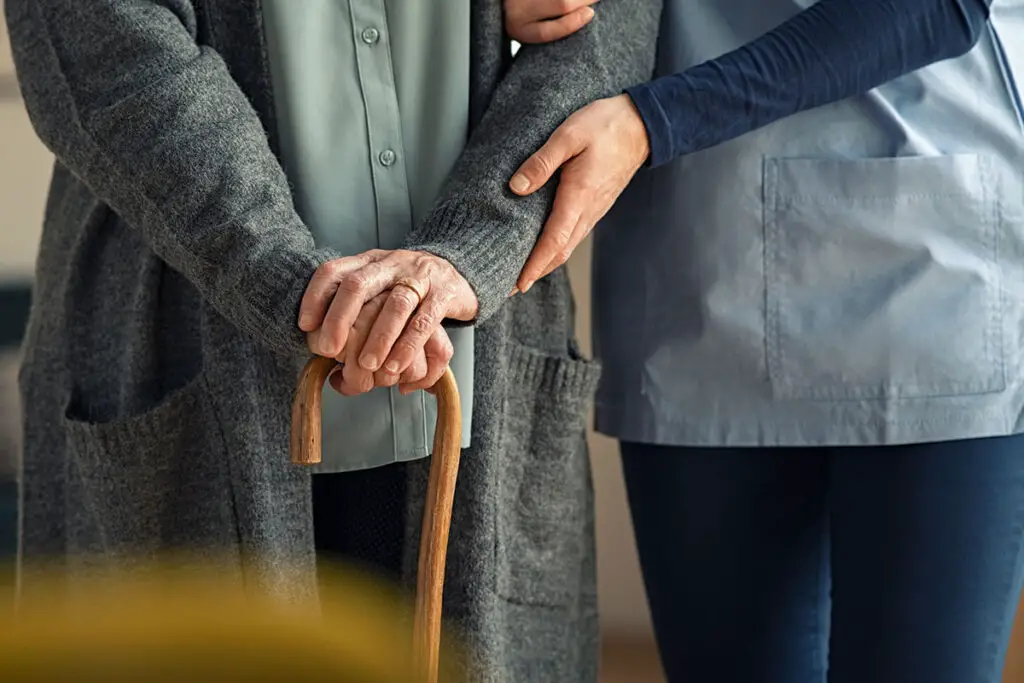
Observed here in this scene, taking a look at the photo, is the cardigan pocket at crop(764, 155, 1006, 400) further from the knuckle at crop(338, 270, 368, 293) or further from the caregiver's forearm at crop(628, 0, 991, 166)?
the knuckle at crop(338, 270, 368, 293)

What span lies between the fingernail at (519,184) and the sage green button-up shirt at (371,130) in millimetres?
78

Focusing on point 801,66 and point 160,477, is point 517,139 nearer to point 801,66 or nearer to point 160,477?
point 801,66

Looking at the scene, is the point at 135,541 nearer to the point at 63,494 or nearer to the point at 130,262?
the point at 63,494

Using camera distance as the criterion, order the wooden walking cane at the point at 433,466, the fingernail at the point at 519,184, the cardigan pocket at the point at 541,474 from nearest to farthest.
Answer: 1. the wooden walking cane at the point at 433,466
2. the fingernail at the point at 519,184
3. the cardigan pocket at the point at 541,474

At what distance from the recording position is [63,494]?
1.11 metres

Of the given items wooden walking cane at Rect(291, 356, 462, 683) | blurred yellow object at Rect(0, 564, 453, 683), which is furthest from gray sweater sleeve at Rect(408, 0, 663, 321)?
blurred yellow object at Rect(0, 564, 453, 683)

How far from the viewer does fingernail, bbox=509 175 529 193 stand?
947 millimetres

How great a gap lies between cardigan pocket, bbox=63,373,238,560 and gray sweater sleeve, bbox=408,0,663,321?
0.24m

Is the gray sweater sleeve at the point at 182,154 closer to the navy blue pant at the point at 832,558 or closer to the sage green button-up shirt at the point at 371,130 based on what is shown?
the sage green button-up shirt at the point at 371,130

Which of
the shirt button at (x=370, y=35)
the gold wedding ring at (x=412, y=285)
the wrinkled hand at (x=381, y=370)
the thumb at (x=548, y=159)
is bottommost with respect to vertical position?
the wrinkled hand at (x=381, y=370)

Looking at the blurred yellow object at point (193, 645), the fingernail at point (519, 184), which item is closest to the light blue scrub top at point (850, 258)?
the fingernail at point (519, 184)

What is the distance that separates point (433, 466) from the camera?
2.79 ft

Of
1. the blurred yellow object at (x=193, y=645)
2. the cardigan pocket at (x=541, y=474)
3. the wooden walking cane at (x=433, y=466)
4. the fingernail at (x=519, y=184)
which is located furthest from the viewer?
the cardigan pocket at (x=541, y=474)

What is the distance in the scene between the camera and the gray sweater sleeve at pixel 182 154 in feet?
2.89
